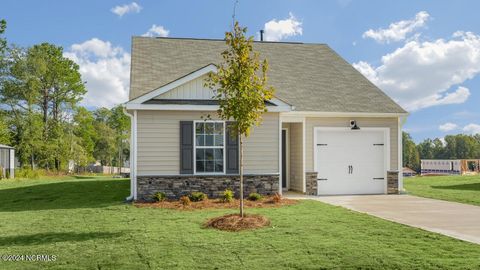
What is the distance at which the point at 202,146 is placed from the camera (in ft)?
42.1

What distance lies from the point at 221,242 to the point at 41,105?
1539 inches

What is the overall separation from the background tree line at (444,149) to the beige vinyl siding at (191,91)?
95.4m

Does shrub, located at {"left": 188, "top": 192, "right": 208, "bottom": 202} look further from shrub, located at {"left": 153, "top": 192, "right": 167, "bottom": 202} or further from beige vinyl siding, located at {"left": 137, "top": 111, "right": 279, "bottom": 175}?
beige vinyl siding, located at {"left": 137, "top": 111, "right": 279, "bottom": 175}

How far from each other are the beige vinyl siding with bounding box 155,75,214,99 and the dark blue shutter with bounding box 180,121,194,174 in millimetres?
813

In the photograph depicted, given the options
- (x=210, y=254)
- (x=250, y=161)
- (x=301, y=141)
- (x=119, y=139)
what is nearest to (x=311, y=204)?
(x=250, y=161)

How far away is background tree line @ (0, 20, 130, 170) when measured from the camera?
38219 mm

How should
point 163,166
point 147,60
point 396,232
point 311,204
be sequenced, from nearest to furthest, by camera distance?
point 396,232, point 311,204, point 163,166, point 147,60

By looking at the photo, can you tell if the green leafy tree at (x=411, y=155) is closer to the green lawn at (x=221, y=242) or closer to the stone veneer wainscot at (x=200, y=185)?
the stone veneer wainscot at (x=200, y=185)

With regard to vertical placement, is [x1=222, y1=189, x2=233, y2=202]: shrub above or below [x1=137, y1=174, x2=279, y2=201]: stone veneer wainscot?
below

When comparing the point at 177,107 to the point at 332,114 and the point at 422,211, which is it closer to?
the point at 332,114

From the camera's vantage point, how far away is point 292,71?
17328mm

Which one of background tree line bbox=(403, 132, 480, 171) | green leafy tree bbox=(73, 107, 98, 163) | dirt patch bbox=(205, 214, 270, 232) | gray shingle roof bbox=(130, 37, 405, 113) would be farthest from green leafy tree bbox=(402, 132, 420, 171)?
dirt patch bbox=(205, 214, 270, 232)

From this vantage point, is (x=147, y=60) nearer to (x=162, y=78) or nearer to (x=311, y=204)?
(x=162, y=78)

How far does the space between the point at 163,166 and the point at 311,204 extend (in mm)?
4405
